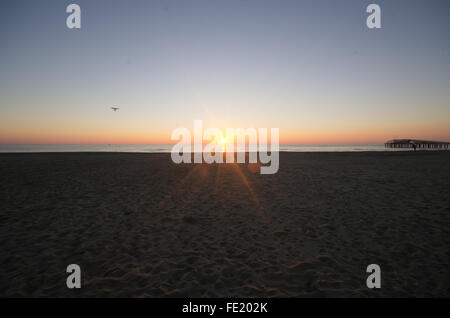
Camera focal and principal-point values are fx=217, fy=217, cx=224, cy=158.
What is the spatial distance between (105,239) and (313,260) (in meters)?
6.05

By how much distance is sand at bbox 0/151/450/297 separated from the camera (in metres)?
4.53

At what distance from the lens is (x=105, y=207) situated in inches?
387

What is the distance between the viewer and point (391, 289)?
4.41 m

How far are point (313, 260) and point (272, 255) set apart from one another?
1.01 meters

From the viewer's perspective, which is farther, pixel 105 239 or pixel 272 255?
pixel 105 239

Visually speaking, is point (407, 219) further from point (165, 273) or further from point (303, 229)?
point (165, 273)

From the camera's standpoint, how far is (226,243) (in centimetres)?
643

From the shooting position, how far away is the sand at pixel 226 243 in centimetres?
453
